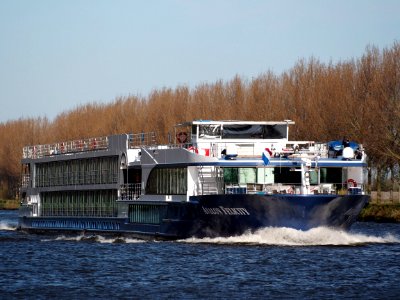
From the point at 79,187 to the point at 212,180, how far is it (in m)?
13.5

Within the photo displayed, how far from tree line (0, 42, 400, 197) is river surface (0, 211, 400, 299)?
26.3 meters

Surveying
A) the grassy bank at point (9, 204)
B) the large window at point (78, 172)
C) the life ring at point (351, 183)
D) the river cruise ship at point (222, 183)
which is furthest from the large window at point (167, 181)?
the grassy bank at point (9, 204)

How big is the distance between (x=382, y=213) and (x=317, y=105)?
11.4 meters

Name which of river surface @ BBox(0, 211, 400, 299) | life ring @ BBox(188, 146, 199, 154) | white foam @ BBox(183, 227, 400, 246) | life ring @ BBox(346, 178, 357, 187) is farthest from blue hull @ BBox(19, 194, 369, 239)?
life ring @ BBox(188, 146, 199, 154)

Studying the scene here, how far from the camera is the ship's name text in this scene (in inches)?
1913

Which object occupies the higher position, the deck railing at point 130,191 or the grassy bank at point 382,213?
the deck railing at point 130,191

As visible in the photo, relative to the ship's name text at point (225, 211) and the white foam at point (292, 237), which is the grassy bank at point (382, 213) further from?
the ship's name text at point (225, 211)

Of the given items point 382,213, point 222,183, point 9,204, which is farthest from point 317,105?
point 9,204

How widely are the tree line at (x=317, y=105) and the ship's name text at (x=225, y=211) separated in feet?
97.0

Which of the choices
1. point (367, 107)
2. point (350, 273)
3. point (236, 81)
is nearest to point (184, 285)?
point (350, 273)

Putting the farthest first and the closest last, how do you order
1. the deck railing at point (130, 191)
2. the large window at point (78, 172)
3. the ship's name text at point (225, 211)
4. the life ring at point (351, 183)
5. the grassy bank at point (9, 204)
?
the grassy bank at point (9, 204), the large window at point (78, 172), the deck railing at point (130, 191), the life ring at point (351, 183), the ship's name text at point (225, 211)

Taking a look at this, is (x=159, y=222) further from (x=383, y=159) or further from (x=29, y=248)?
(x=383, y=159)

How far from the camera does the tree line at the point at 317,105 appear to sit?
262ft

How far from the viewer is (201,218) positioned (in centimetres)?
5084
